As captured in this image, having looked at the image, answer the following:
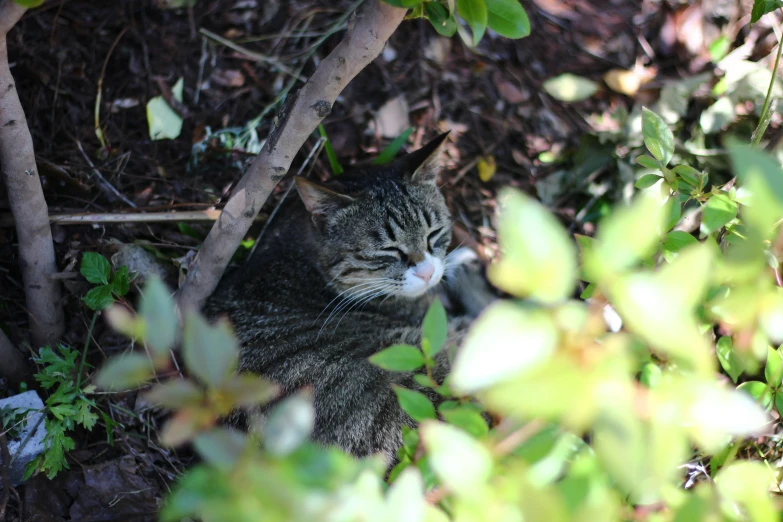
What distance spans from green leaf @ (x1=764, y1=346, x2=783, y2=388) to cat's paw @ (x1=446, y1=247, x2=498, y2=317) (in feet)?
5.29

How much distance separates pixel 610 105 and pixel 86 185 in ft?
10.2

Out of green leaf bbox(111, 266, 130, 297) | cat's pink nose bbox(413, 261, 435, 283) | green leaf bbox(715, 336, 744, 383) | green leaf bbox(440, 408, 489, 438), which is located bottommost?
cat's pink nose bbox(413, 261, 435, 283)

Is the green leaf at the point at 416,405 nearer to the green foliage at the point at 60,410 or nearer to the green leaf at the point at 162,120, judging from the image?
the green foliage at the point at 60,410

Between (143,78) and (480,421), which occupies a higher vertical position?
(480,421)

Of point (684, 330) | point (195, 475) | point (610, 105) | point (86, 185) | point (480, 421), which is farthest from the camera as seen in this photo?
point (610, 105)

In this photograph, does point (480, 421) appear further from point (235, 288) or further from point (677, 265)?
point (235, 288)

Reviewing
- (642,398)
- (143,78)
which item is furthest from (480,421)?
(143,78)

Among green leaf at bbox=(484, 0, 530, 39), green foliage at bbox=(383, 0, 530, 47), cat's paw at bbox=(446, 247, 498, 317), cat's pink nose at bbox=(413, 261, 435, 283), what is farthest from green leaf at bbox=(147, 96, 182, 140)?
green leaf at bbox=(484, 0, 530, 39)

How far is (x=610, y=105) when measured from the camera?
3.88 metres

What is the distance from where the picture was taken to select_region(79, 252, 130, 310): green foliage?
245 cm

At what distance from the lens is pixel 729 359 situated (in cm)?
220

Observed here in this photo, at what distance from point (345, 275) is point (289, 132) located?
3.35 ft

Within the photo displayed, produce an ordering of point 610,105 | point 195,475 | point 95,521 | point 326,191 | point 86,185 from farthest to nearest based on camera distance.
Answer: point 610,105 < point 86,185 < point 326,191 < point 95,521 < point 195,475

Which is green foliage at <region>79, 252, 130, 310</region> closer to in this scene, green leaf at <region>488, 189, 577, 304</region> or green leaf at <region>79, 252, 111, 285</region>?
green leaf at <region>79, 252, 111, 285</region>
